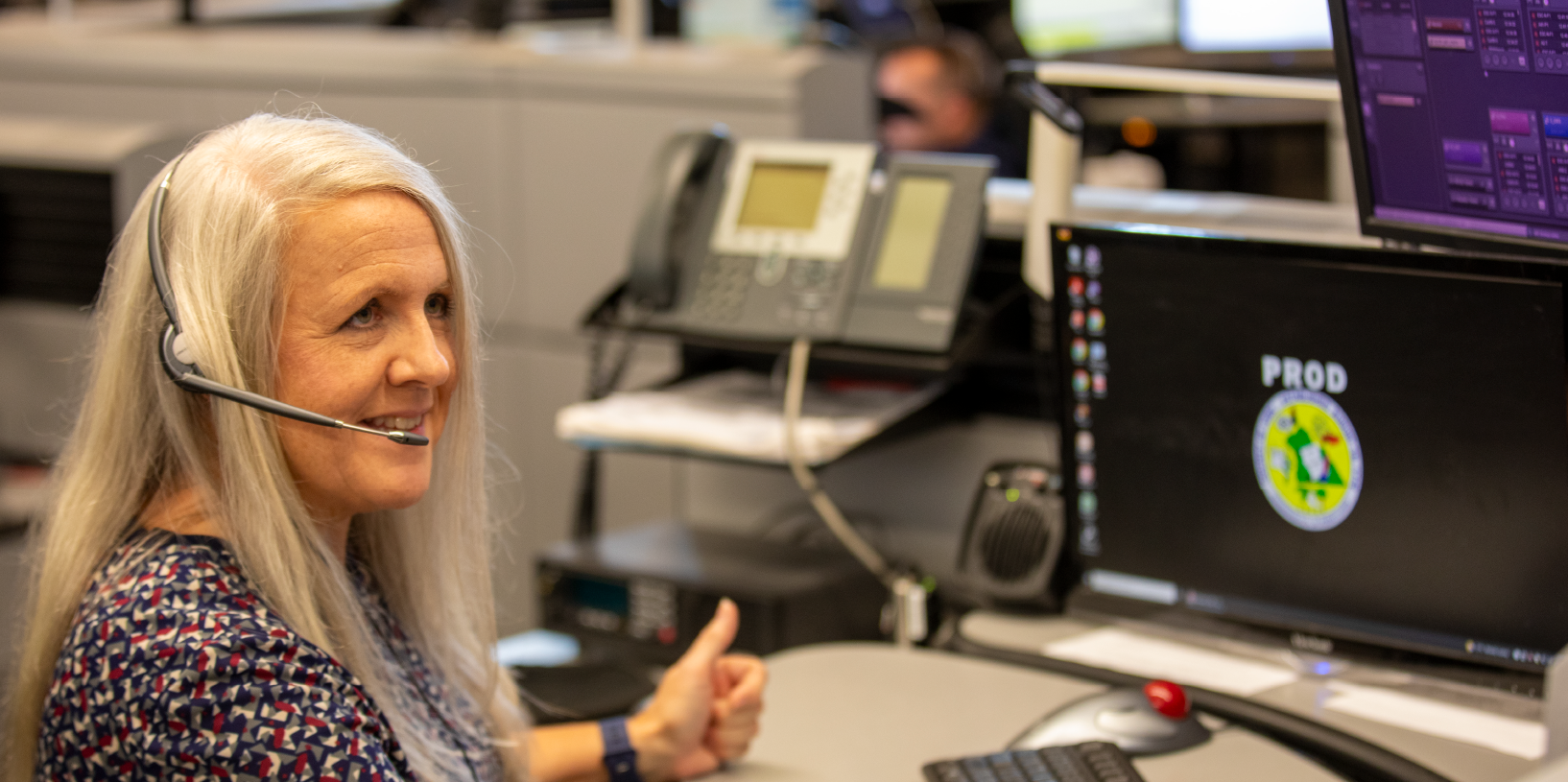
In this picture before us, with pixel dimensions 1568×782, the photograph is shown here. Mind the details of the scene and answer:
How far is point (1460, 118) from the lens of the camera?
1.14 metres

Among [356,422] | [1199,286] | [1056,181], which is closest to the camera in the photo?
[356,422]

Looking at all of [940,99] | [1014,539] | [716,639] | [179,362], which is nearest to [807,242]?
[1014,539]

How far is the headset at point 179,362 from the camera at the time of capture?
94 cm

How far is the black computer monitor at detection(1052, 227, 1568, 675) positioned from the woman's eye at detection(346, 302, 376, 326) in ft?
2.13

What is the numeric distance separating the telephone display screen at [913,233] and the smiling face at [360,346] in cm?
64

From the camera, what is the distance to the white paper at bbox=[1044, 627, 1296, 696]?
133 cm

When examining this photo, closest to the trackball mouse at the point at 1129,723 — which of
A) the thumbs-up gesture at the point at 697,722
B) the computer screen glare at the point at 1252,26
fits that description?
the thumbs-up gesture at the point at 697,722

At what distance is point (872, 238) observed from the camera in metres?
1.63

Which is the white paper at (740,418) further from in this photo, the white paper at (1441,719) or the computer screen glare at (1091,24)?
the computer screen glare at (1091,24)

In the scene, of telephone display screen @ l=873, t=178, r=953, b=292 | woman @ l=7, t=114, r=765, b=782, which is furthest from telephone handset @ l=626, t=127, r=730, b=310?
woman @ l=7, t=114, r=765, b=782

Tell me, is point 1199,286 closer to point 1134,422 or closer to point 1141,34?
point 1134,422

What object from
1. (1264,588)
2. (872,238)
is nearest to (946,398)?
(872,238)

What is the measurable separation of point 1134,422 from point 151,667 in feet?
2.86

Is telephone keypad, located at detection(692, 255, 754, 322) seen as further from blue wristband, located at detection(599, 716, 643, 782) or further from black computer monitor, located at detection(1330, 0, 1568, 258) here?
black computer monitor, located at detection(1330, 0, 1568, 258)
